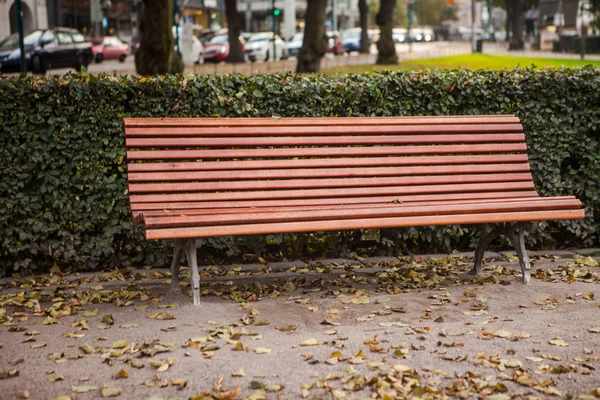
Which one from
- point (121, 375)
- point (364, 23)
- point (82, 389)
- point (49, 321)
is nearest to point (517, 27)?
point (364, 23)

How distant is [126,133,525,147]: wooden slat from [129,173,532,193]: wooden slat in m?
0.26

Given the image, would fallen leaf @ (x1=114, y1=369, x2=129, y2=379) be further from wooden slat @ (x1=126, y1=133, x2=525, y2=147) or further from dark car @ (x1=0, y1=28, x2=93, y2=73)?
dark car @ (x1=0, y1=28, x2=93, y2=73)

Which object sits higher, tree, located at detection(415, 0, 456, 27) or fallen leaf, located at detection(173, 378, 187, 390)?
tree, located at detection(415, 0, 456, 27)

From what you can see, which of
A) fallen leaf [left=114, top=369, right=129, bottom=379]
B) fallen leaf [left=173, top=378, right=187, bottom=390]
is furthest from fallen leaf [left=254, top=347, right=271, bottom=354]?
fallen leaf [left=114, top=369, right=129, bottom=379]

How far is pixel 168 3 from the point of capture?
16.8 metres

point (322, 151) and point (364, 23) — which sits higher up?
point (364, 23)

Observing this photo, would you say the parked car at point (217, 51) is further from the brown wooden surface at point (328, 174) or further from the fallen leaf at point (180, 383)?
the fallen leaf at point (180, 383)

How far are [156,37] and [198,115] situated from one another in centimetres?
1073

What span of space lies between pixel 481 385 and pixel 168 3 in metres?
13.7

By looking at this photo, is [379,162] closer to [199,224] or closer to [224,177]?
[224,177]

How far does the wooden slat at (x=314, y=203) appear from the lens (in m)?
5.66

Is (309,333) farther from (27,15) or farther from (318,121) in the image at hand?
(27,15)

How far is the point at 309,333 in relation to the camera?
5023mm

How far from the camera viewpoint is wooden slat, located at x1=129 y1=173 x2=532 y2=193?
18.9 ft
